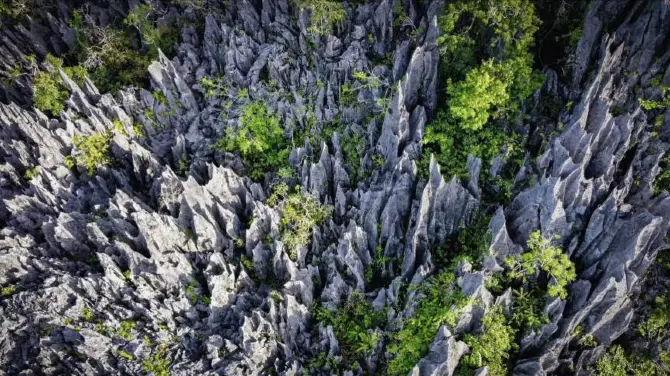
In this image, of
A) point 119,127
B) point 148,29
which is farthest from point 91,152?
point 148,29

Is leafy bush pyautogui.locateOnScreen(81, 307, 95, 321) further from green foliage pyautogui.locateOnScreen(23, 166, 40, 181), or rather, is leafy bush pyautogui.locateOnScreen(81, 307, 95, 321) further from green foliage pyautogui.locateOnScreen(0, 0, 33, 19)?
green foliage pyautogui.locateOnScreen(0, 0, 33, 19)

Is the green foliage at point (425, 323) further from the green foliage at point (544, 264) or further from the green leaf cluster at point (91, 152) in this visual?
the green leaf cluster at point (91, 152)

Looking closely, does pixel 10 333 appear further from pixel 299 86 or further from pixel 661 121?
pixel 661 121

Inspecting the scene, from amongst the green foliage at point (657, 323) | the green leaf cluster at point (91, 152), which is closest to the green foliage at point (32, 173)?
the green leaf cluster at point (91, 152)

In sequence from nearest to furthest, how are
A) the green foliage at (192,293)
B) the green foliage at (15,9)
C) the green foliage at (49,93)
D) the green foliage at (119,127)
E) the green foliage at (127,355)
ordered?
the green foliage at (127,355), the green foliage at (192,293), the green foliage at (119,127), the green foliage at (49,93), the green foliage at (15,9)

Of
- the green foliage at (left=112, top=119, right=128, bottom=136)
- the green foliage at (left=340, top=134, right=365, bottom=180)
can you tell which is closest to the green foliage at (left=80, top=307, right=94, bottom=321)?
the green foliage at (left=112, top=119, right=128, bottom=136)

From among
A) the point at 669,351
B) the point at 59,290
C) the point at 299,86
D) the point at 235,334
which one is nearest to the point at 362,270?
the point at 235,334

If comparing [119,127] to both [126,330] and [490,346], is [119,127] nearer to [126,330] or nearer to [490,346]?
[126,330]
